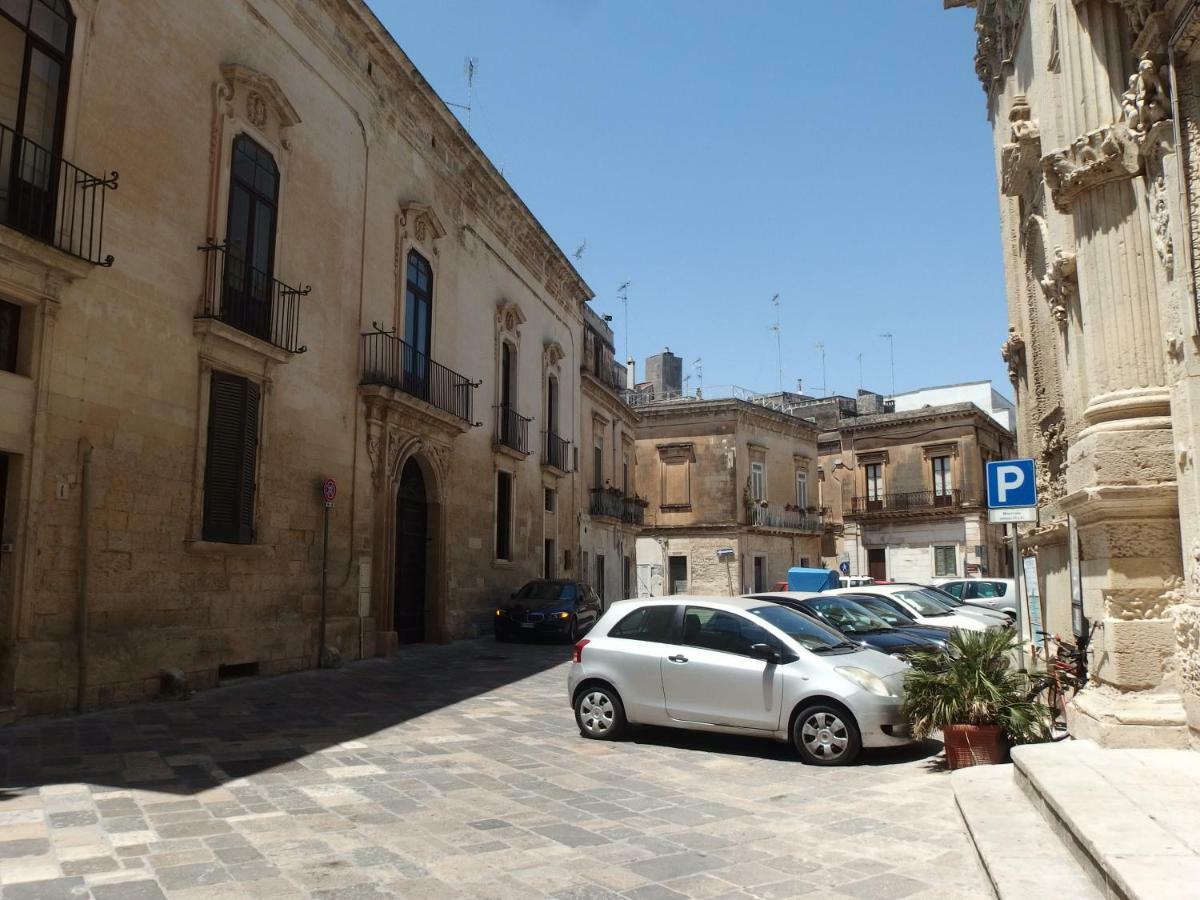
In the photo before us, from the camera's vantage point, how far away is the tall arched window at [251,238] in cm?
1221

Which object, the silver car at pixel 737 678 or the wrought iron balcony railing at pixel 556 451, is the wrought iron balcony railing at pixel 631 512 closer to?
the wrought iron balcony railing at pixel 556 451

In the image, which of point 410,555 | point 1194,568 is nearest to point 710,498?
point 410,555

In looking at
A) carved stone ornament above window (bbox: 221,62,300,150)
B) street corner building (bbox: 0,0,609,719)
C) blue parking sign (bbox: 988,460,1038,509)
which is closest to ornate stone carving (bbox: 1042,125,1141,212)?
blue parking sign (bbox: 988,460,1038,509)

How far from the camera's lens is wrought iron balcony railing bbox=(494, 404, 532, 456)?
2198 cm

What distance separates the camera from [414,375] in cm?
1761

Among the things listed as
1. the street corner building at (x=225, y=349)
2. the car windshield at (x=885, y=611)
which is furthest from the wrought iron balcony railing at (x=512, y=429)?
the car windshield at (x=885, y=611)

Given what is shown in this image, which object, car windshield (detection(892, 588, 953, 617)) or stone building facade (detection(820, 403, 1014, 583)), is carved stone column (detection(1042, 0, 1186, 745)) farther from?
stone building facade (detection(820, 403, 1014, 583))

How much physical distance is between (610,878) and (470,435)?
16.0m

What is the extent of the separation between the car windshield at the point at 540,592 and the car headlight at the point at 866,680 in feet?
42.2

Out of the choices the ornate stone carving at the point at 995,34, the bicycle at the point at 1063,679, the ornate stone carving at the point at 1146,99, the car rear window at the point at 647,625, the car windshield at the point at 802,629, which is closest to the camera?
the ornate stone carving at the point at 1146,99

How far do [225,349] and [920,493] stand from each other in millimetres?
37237

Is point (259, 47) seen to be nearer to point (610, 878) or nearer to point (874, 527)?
point (610, 878)

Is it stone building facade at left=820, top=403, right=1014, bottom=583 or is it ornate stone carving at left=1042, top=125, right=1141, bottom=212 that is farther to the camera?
stone building facade at left=820, top=403, right=1014, bottom=583

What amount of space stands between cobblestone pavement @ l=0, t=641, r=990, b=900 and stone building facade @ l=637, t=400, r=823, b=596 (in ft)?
106
